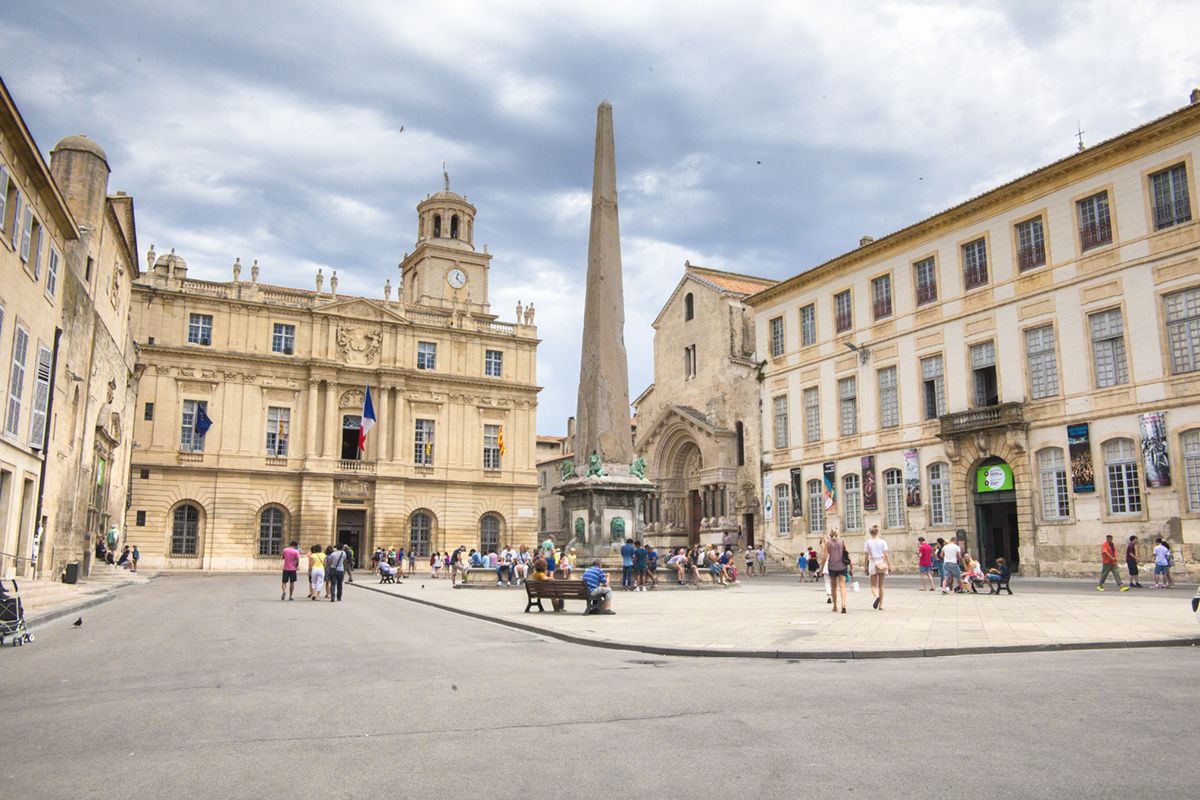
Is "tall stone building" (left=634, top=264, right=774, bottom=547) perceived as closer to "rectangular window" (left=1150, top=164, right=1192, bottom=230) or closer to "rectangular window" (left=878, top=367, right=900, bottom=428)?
"rectangular window" (left=878, top=367, right=900, bottom=428)

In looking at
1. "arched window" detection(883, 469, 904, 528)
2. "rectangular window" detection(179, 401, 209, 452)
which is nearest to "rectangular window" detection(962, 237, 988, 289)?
"arched window" detection(883, 469, 904, 528)

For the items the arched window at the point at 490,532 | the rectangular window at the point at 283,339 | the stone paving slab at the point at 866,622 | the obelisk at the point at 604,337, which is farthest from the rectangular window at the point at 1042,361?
the rectangular window at the point at 283,339

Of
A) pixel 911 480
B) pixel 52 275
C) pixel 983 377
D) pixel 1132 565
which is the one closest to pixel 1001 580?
pixel 1132 565

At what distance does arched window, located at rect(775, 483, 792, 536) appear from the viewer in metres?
38.0

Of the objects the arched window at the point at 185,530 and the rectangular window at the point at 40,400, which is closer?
the rectangular window at the point at 40,400

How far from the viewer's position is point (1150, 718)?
20.7 feet

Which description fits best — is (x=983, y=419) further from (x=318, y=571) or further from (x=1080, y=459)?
(x=318, y=571)

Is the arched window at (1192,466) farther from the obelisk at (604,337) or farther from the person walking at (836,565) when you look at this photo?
the obelisk at (604,337)

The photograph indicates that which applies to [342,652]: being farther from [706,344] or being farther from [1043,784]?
[706,344]

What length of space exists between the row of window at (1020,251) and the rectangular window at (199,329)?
27731 millimetres

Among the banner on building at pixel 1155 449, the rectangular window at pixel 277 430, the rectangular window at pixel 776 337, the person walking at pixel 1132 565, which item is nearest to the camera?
the person walking at pixel 1132 565

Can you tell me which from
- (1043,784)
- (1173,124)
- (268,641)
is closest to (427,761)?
(1043,784)

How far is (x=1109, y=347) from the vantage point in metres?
26.4

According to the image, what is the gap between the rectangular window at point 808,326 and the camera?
37.6 metres
